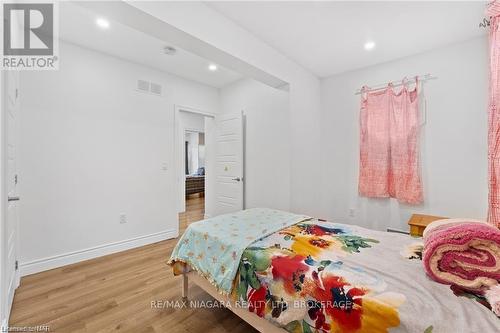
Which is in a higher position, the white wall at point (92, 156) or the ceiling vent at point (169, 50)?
the ceiling vent at point (169, 50)

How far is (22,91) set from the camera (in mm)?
2432

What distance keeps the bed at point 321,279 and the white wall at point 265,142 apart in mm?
1348

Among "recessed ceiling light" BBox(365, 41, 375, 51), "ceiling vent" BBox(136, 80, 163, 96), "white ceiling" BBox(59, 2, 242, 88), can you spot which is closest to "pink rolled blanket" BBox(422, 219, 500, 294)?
"recessed ceiling light" BBox(365, 41, 375, 51)

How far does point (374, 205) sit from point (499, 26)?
222 centimetres

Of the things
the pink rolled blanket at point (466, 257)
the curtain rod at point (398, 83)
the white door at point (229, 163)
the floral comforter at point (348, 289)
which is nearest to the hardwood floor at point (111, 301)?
the floral comforter at point (348, 289)

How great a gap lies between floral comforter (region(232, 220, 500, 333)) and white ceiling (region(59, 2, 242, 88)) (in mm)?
2672

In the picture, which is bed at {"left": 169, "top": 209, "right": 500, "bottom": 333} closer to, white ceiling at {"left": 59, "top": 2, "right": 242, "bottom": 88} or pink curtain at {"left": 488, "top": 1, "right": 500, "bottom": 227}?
pink curtain at {"left": 488, "top": 1, "right": 500, "bottom": 227}

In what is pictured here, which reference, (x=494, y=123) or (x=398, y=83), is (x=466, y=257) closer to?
(x=494, y=123)

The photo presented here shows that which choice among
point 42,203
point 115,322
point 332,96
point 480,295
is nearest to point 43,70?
point 42,203

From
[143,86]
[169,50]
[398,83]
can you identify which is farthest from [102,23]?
[398,83]

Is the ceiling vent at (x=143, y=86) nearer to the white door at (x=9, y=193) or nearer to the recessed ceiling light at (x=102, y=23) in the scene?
the recessed ceiling light at (x=102, y=23)

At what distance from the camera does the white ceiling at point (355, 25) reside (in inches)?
81.8

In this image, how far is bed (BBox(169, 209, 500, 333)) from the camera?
935mm

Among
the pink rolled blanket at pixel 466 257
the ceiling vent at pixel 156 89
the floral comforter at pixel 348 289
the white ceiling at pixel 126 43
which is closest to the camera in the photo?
the floral comforter at pixel 348 289
